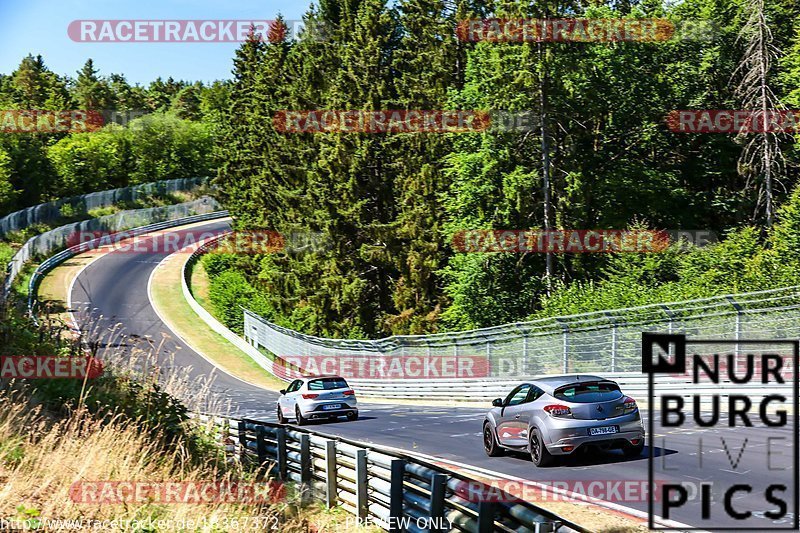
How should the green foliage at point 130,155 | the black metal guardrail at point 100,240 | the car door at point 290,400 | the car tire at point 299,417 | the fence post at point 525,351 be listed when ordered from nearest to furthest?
the car tire at point 299,417
the car door at point 290,400
the fence post at point 525,351
the black metal guardrail at point 100,240
the green foliage at point 130,155

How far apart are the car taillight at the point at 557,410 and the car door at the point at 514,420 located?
2.80ft

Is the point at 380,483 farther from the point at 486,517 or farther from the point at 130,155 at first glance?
the point at 130,155

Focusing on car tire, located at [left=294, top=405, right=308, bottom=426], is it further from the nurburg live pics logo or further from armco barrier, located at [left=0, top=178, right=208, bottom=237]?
armco barrier, located at [left=0, top=178, right=208, bottom=237]

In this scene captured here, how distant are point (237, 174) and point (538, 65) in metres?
43.1

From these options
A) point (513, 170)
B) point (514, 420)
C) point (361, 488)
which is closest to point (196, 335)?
point (513, 170)

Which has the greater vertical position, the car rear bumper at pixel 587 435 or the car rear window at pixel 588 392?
the car rear window at pixel 588 392

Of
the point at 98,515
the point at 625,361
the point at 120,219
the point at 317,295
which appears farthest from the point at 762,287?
the point at 120,219

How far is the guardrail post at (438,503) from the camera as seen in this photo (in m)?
9.77

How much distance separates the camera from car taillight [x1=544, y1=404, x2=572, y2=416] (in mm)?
15070

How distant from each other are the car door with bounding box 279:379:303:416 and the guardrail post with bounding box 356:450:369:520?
652 inches

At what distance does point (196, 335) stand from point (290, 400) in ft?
93.1

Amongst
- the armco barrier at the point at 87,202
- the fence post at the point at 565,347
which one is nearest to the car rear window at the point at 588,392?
the fence post at the point at 565,347

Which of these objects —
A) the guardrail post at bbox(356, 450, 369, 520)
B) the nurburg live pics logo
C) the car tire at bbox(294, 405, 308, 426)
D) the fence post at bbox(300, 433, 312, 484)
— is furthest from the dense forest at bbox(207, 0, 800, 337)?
the guardrail post at bbox(356, 450, 369, 520)

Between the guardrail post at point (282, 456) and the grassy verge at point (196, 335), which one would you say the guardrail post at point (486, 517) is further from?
the grassy verge at point (196, 335)
